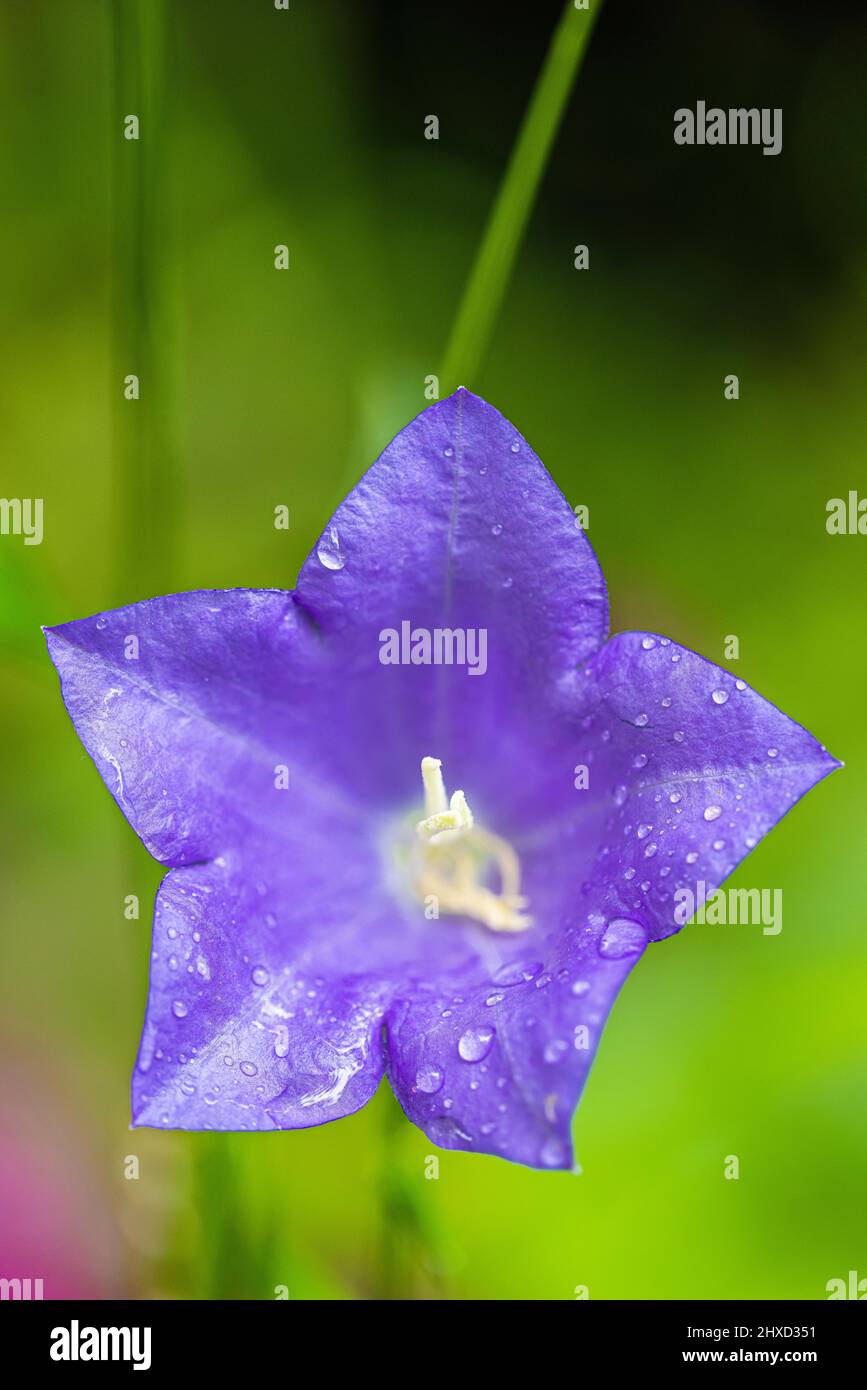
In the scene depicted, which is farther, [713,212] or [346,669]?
[713,212]

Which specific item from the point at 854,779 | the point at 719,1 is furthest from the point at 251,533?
the point at 719,1

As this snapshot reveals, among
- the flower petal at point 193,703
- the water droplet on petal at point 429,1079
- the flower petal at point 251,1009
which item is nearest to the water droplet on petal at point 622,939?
the water droplet on petal at point 429,1079

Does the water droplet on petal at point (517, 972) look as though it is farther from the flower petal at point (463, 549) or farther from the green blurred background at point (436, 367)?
the green blurred background at point (436, 367)

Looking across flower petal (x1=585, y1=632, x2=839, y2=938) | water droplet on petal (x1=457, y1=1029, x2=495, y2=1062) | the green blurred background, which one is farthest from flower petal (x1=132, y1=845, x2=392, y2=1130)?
the green blurred background

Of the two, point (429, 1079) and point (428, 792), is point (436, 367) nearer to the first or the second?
point (428, 792)

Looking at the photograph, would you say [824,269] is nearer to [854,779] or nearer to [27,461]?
[854,779]
